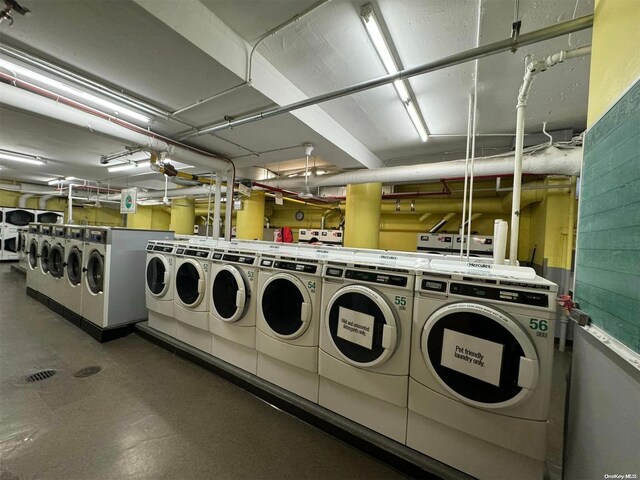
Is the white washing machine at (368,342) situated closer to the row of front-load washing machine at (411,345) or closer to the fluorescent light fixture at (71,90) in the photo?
the row of front-load washing machine at (411,345)

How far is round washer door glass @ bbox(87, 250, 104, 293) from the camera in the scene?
297cm

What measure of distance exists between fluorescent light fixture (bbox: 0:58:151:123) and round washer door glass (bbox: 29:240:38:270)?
3.20 metres

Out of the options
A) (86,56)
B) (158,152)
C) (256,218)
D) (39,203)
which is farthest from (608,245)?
(39,203)

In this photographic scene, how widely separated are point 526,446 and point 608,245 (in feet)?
3.28

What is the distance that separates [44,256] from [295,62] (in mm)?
4995

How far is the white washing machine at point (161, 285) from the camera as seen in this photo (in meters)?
2.71

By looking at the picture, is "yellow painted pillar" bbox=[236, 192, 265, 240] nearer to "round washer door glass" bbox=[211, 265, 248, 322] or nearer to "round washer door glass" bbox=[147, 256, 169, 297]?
"round washer door glass" bbox=[147, 256, 169, 297]

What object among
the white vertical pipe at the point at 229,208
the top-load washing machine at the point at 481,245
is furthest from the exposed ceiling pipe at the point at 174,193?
the top-load washing machine at the point at 481,245

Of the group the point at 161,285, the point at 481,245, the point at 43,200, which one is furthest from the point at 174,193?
the point at 43,200

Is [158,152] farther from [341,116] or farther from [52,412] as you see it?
[52,412]

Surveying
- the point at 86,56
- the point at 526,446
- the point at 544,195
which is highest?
the point at 86,56

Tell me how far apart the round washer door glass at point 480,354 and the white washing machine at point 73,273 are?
4.21 metres

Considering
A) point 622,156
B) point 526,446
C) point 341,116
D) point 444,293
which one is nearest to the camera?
point 622,156

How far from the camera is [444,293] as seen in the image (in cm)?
133
